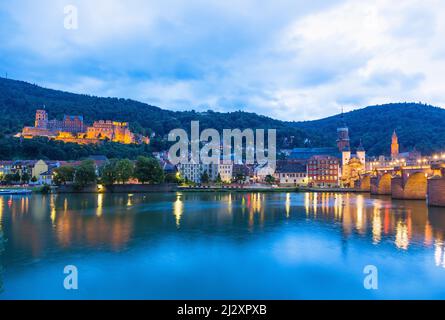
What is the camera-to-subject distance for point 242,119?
190000 mm

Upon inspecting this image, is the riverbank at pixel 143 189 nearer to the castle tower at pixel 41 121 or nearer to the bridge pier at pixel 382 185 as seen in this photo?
the bridge pier at pixel 382 185

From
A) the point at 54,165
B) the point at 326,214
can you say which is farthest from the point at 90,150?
the point at 326,214

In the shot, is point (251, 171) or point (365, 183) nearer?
point (365, 183)

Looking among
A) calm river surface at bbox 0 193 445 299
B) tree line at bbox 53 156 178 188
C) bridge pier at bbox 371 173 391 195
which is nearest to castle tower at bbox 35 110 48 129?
tree line at bbox 53 156 178 188

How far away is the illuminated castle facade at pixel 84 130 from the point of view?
458 feet

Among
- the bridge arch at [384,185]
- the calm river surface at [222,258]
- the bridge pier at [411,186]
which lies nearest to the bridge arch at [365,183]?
the bridge arch at [384,185]

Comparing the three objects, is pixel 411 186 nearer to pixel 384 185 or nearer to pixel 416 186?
pixel 416 186

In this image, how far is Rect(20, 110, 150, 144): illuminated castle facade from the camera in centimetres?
13950

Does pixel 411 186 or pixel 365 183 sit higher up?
pixel 411 186

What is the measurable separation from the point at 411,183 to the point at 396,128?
111869 mm

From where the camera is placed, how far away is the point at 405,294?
13.0m

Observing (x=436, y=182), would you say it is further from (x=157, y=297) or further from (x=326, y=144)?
(x=326, y=144)

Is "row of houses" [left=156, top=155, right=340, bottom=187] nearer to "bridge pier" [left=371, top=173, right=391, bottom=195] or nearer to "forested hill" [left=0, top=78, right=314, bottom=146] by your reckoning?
"bridge pier" [left=371, top=173, right=391, bottom=195]

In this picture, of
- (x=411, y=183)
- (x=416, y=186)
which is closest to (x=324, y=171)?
(x=411, y=183)
